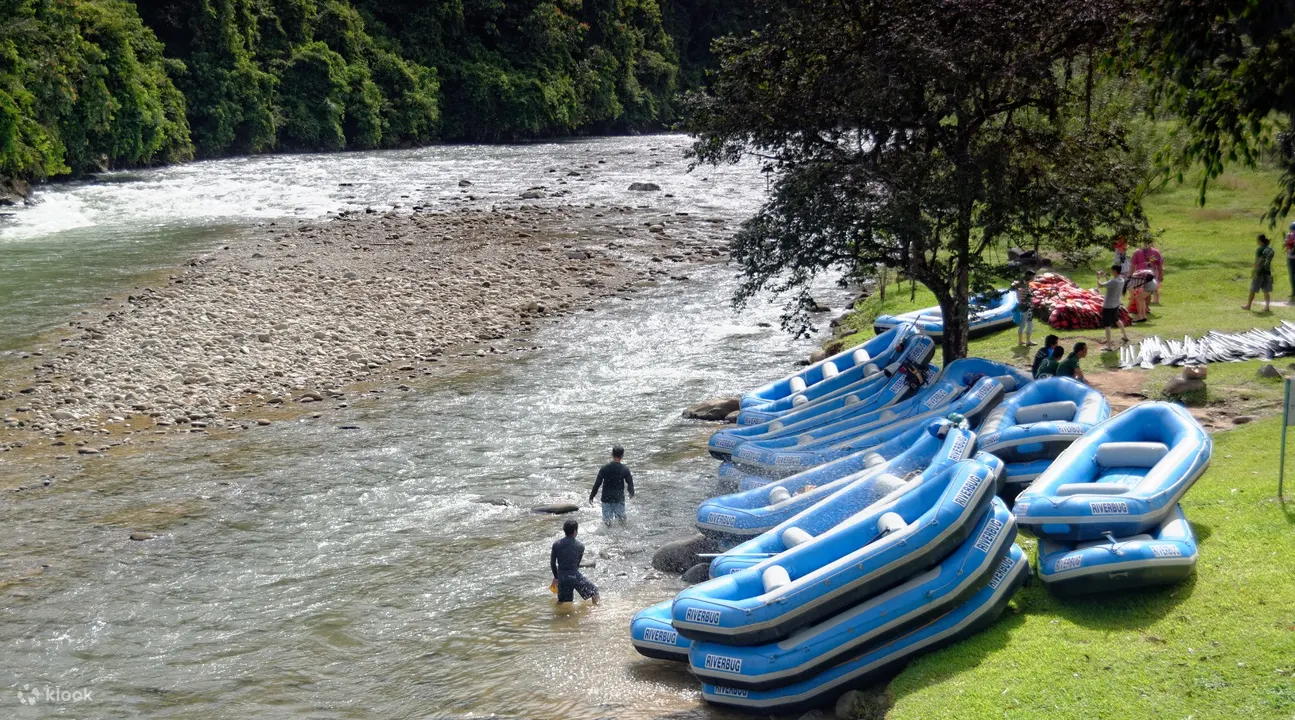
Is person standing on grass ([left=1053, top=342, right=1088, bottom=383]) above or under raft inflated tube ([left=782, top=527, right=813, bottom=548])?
above

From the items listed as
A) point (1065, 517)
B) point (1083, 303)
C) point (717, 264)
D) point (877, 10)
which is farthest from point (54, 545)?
point (717, 264)

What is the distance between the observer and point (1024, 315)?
17.6m

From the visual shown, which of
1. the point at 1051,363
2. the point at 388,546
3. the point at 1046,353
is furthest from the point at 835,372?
the point at 388,546

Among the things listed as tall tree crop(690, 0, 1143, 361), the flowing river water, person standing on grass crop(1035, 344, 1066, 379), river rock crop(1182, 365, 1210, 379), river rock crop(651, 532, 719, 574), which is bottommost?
the flowing river water

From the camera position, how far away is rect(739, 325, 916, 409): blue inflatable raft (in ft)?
51.9

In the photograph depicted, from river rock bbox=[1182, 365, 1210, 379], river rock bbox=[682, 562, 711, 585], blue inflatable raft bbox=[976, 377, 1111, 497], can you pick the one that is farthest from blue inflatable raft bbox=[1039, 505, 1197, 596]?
river rock bbox=[1182, 365, 1210, 379]

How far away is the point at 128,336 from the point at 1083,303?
57.1 ft

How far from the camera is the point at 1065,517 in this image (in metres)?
9.29

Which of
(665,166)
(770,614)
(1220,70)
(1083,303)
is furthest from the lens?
(665,166)

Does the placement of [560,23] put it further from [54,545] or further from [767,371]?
[54,545]

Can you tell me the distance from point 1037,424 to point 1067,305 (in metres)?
7.27

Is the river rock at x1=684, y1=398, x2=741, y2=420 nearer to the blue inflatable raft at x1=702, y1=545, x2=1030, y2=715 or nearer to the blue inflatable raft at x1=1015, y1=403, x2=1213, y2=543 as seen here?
the blue inflatable raft at x1=1015, y1=403, x2=1213, y2=543

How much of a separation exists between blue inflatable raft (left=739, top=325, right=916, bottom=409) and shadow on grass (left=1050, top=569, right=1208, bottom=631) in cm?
683

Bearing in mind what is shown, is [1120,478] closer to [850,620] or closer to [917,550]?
[917,550]
